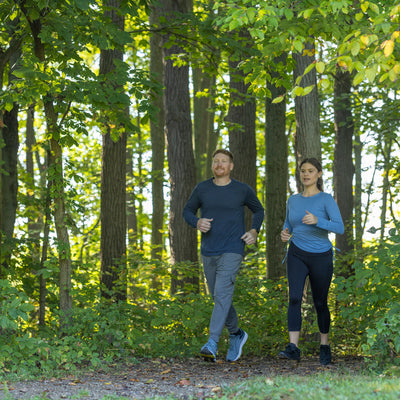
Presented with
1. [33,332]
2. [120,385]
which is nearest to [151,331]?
[33,332]

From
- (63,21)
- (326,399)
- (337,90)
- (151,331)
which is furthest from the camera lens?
(337,90)

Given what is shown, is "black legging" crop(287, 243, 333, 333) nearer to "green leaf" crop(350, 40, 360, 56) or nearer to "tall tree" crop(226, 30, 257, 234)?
"green leaf" crop(350, 40, 360, 56)

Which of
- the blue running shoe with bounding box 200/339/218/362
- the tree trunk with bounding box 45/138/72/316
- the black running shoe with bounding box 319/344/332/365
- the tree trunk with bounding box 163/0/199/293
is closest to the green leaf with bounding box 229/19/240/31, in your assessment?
the tree trunk with bounding box 45/138/72/316

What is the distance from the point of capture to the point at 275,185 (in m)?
11.2

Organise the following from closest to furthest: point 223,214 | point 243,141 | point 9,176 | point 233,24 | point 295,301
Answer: point 233,24 → point 295,301 → point 223,214 → point 9,176 → point 243,141

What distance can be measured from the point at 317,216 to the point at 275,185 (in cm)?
418

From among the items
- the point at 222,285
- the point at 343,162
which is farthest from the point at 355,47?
the point at 343,162

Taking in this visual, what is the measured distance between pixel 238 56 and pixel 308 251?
3.89 m

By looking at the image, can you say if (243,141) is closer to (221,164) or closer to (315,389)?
(221,164)

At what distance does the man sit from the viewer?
23.5 feet

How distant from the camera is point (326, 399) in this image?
4320 millimetres

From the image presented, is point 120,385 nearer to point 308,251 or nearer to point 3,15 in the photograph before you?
point 308,251

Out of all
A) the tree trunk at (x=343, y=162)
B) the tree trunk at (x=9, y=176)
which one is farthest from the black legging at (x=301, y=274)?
the tree trunk at (x=343, y=162)

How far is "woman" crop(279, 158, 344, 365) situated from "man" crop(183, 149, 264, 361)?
537mm
